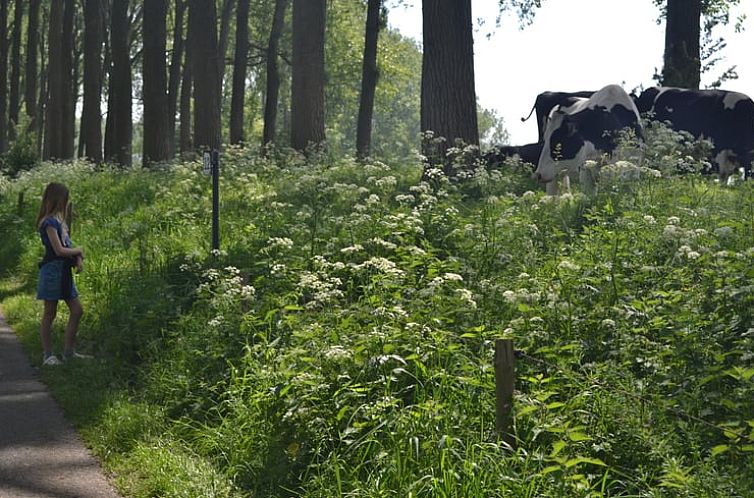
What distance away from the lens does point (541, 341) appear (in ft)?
23.1

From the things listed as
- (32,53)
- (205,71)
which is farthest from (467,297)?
(32,53)

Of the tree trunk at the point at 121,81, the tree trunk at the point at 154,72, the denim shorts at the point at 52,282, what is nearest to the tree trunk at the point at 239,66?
the tree trunk at the point at 121,81

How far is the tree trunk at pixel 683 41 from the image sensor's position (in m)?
19.7

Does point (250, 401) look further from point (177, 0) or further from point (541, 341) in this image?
point (177, 0)

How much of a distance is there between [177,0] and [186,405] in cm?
3169

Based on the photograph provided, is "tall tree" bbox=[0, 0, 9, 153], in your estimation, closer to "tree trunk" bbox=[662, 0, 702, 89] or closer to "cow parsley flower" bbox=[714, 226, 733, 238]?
"tree trunk" bbox=[662, 0, 702, 89]

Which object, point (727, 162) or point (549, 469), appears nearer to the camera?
point (549, 469)

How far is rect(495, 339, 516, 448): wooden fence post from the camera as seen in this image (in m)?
5.82

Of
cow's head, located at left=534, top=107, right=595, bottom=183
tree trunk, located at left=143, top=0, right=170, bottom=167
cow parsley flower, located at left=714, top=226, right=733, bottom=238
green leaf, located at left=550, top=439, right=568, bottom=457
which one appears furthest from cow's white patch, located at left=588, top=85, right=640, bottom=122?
tree trunk, located at left=143, top=0, right=170, bottom=167

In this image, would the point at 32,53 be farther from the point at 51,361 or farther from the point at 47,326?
the point at 51,361

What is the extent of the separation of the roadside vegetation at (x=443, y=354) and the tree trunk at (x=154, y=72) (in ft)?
40.7

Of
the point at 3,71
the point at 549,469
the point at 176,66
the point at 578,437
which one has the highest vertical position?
the point at 176,66

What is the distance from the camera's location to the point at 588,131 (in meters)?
15.0

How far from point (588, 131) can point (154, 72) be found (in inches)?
477
